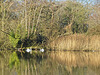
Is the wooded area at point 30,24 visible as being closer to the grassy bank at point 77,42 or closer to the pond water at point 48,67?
the grassy bank at point 77,42

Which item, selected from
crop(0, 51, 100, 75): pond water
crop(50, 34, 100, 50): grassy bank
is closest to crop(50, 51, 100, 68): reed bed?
crop(0, 51, 100, 75): pond water

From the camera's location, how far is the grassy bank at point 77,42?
56.1 ft

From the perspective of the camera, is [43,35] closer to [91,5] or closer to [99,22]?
[99,22]

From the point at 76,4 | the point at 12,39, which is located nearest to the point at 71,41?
the point at 12,39

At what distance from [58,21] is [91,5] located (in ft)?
16.6

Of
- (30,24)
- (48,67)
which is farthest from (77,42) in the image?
(48,67)

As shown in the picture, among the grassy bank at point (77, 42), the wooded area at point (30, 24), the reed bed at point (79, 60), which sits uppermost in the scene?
the wooded area at point (30, 24)

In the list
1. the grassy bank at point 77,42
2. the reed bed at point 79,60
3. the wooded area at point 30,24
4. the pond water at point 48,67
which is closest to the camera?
the pond water at point 48,67

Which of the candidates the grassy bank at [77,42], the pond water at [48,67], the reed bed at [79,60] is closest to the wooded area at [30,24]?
the grassy bank at [77,42]

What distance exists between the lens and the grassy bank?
1709 centimetres

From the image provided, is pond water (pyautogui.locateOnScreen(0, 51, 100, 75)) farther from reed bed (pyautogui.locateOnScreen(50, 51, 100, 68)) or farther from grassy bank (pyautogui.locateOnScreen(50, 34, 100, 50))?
grassy bank (pyautogui.locateOnScreen(50, 34, 100, 50))

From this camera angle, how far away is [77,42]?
1714cm

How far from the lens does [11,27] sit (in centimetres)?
1770

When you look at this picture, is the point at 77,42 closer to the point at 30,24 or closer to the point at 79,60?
the point at 30,24
